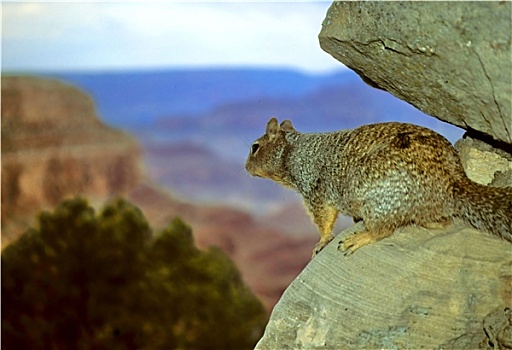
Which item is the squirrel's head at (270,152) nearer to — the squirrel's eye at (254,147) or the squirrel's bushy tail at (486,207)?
the squirrel's eye at (254,147)

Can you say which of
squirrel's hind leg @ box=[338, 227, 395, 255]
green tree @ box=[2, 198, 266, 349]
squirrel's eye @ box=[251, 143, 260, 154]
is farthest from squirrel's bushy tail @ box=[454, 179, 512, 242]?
green tree @ box=[2, 198, 266, 349]

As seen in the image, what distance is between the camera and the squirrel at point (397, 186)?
260 centimetres

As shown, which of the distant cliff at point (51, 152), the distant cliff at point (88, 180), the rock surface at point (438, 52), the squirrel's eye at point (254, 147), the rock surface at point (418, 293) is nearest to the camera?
the rock surface at point (438, 52)

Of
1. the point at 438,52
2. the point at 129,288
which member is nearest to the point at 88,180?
the point at 129,288

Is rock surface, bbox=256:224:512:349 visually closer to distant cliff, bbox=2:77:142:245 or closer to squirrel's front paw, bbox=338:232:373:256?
squirrel's front paw, bbox=338:232:373:256

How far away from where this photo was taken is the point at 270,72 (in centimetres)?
485

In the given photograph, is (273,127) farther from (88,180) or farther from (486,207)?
(88,180)

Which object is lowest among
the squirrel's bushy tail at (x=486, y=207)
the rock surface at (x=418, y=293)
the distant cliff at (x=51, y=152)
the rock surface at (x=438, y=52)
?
the rock surface at (x=418, y=293)

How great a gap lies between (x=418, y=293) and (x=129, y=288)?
2980 millimetres

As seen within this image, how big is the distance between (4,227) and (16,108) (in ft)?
2.89

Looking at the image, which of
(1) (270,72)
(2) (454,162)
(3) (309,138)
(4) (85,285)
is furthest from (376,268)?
(4) (85,285)

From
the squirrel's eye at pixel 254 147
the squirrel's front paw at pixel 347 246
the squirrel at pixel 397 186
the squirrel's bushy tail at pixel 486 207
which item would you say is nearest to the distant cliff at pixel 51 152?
the squirrel's eye at pixel 254 147

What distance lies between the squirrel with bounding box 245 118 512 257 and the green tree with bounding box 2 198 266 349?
222cm

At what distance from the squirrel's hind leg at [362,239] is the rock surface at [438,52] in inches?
18.5
